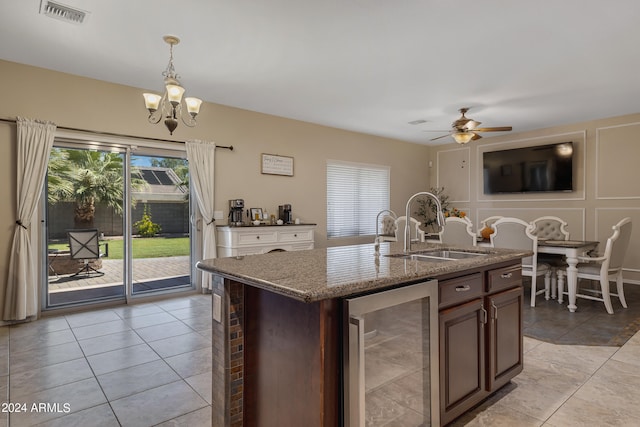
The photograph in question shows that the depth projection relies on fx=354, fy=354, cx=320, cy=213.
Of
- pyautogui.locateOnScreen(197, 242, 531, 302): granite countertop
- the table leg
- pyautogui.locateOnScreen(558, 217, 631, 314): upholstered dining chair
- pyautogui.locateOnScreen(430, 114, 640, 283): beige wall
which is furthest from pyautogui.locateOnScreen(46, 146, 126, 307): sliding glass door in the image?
pyautogui.locateOnScreen(430, 114, 640, 283): beige wall

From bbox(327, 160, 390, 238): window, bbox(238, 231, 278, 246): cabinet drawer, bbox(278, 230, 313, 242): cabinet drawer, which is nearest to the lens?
bbox(238, 231, 278, 246): cabinet drawer

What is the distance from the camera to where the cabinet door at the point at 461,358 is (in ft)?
5.82

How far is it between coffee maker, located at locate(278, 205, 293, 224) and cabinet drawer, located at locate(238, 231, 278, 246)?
19.6 inches

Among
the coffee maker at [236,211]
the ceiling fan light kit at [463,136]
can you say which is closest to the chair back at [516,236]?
the ceiling fan light kit at [463,136]

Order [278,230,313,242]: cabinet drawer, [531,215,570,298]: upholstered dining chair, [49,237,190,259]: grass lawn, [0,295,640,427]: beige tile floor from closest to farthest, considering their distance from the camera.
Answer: [0,295,640,427]: beige tile floor
[49,237,190,259]: grass lawn
[531,215,570,298]: upholstered dining chair
[278,230,313,242]: cabinet drawer

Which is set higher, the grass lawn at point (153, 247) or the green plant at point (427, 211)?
the green plant at point (427, 211)

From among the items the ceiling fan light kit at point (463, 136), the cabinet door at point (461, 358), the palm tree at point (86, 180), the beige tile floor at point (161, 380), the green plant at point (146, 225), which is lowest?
the beige tile floor at point (161, 380)

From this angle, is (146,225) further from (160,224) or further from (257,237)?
(257,237)

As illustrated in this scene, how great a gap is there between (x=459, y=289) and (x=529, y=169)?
5681 millimetres

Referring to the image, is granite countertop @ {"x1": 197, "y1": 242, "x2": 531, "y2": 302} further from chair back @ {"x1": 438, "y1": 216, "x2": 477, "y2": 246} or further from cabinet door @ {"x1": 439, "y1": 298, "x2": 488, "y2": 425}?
chair back @ {"x1": 438, "y1": 216, "x2": 477, "y2": 246}

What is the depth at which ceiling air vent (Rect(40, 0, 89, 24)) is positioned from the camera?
2.61 metres

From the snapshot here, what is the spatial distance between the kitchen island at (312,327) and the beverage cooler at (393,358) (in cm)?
5

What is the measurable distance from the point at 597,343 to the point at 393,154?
505 cm

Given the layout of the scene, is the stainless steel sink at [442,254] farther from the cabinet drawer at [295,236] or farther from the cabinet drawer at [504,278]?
the cabinet drawer at [295,236]
